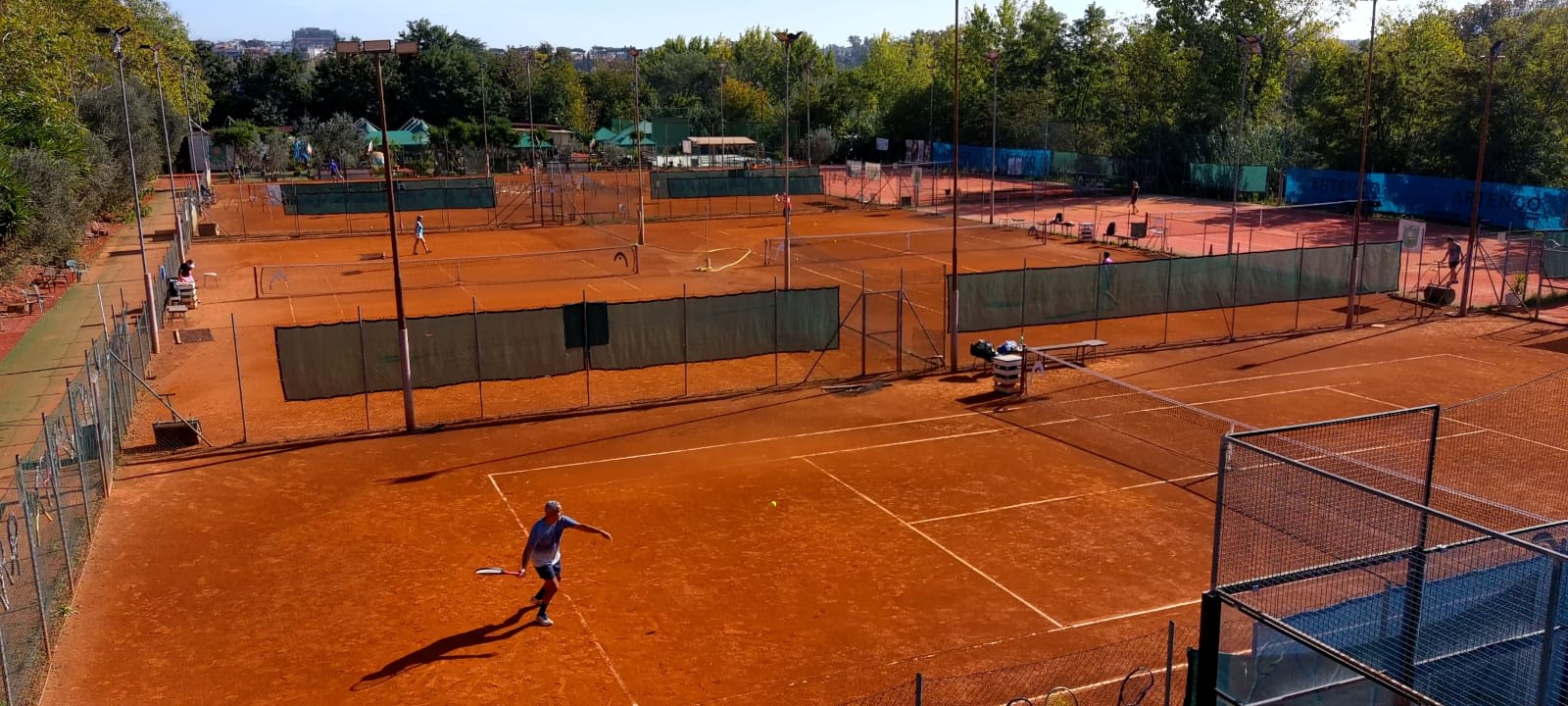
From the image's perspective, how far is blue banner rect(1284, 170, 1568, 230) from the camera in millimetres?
56188

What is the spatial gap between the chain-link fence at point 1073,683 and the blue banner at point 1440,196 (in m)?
49.9

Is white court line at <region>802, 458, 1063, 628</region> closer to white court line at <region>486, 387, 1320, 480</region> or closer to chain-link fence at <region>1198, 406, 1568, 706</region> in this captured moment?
white court line at <region>486, 387, 1320, 480</region>

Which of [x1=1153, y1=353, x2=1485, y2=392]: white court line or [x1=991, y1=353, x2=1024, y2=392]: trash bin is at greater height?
[x1=991, y1=353, x2=1024, y2=392]: trash bin

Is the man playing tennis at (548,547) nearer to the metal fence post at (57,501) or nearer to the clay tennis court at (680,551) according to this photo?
the clay tennis court at (680,551)

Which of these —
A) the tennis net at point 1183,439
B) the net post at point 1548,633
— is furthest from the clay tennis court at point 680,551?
the net post at point 1548,633

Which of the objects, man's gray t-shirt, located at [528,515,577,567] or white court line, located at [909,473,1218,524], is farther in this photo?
white court line, located at [909,473,1218,524]

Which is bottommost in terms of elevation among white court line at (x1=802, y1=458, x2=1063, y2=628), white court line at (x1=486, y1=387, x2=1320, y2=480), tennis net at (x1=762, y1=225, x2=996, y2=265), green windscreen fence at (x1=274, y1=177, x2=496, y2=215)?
white court line at (x1=802, y1=458, x2=1063, y2=628)

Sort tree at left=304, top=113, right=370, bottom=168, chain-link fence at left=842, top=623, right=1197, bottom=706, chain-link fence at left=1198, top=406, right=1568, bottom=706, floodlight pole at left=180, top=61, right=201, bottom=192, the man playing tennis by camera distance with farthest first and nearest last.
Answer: tree at left=304, top=113, right=370, bottom=168 → floodlight pole at left=180, top=61, right=201, bottom=192 → the man playing tennis → chain-link fence at left=842, top=623, right=1197, bottom=706 → chain-link fence at left=1198, top=406, right=1568, bottom=706

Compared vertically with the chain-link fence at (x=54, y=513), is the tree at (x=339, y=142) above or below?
above

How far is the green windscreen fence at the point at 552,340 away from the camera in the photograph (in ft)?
84.2

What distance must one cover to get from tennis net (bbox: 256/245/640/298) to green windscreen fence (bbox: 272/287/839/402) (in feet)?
51.3

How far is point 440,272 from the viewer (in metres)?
→ 48.0

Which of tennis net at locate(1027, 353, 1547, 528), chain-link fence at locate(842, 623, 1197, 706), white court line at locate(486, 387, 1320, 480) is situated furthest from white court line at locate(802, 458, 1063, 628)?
tennis net at locate(1027, 353, 1547, 528)

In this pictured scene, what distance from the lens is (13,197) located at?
39.7m
